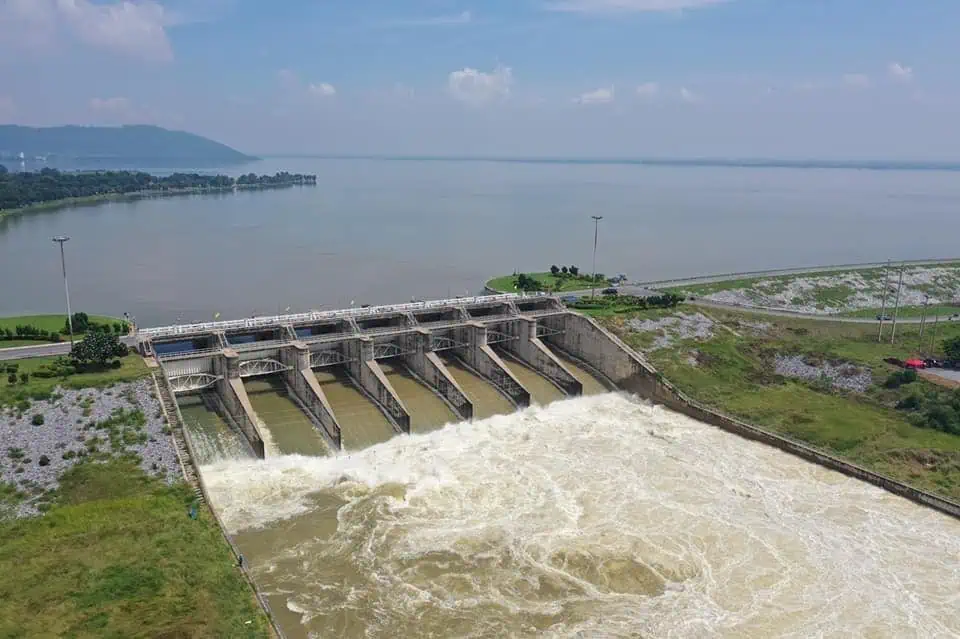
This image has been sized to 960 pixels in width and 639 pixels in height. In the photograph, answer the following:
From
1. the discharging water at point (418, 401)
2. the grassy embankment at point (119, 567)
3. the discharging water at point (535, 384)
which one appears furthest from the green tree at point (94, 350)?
the discharging water at point (535, 384)

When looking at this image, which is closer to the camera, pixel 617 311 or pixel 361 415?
pixel 361 415

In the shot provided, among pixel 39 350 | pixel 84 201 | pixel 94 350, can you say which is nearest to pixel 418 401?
pixel 94 350

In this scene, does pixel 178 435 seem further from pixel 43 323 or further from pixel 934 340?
pixel 934 340

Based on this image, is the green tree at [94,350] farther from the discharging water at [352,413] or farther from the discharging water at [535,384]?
the discharging water at [535,384]

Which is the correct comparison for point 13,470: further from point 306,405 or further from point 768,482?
point 768,482

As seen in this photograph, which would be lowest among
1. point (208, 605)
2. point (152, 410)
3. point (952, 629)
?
point (952, 629)

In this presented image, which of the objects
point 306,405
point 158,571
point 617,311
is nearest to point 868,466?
point 617,311

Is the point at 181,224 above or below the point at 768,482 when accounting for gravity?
above
